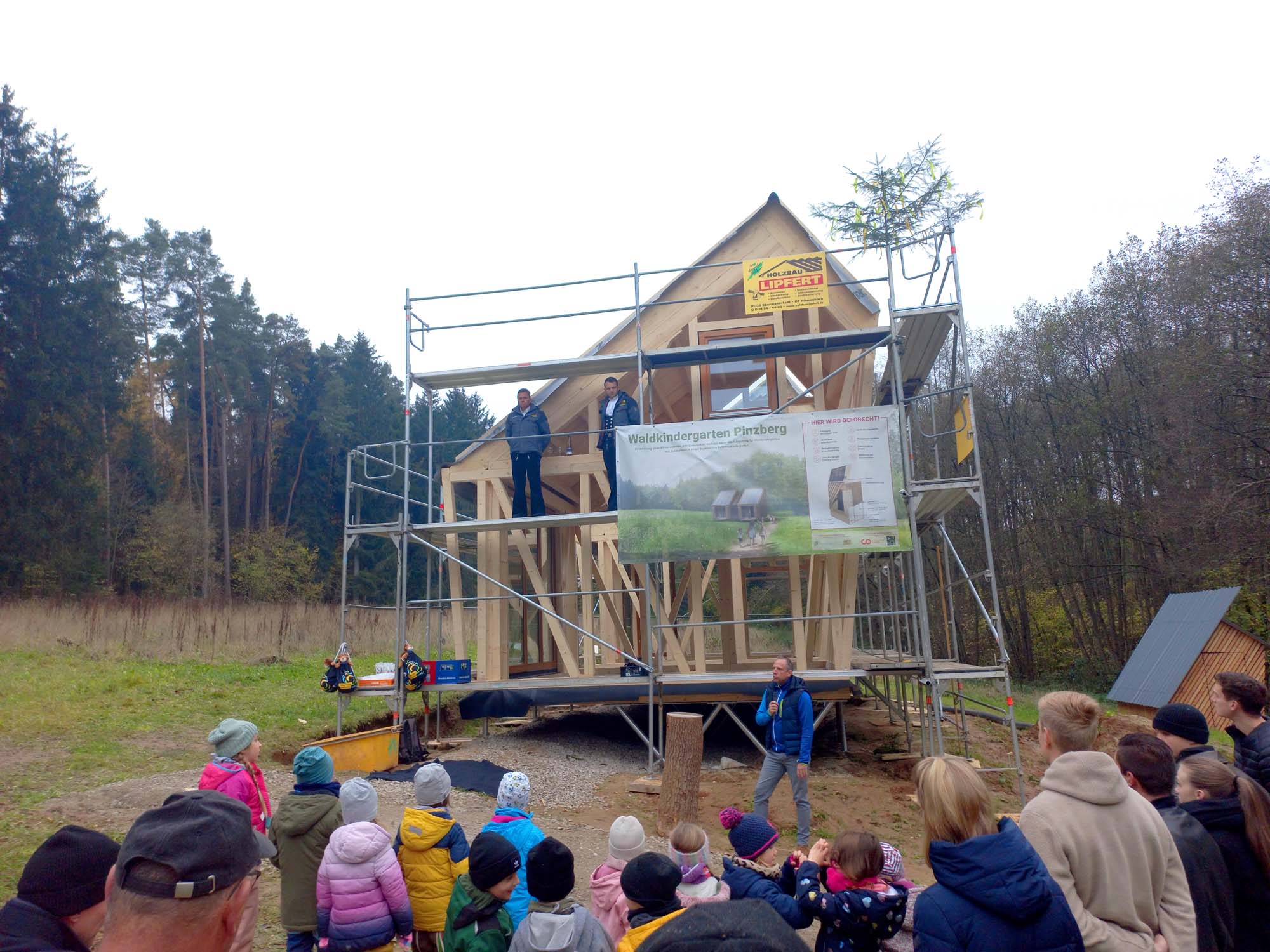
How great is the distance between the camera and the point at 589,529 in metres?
12.4

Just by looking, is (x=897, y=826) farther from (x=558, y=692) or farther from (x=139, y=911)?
(x=139, y=911)

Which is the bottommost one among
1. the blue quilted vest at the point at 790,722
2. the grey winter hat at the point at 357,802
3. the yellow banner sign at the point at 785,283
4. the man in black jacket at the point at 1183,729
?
the blue quilted vest at the point at 790,722

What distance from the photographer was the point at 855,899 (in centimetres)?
303

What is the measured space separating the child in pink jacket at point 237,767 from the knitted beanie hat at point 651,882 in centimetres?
273

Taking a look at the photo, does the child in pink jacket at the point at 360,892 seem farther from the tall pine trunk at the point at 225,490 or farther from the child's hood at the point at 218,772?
the tall pine trunk at the point at 225,490

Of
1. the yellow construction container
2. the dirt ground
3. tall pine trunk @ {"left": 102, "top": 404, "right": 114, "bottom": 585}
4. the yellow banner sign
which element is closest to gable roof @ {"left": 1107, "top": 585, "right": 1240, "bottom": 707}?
the dirt ground

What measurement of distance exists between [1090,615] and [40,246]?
38809mm

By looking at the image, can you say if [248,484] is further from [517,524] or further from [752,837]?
[752,837]

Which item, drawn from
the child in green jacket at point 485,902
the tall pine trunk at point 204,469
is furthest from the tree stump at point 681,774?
the tall pine trunk at point 204,469

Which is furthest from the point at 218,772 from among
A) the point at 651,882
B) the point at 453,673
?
the point at 453,673

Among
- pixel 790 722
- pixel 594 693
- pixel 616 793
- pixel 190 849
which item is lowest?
pixel 616 793

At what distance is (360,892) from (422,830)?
0.45 m

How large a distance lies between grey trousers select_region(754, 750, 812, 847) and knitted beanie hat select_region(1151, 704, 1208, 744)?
168 inches

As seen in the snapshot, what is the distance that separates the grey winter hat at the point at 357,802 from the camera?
432 cm
